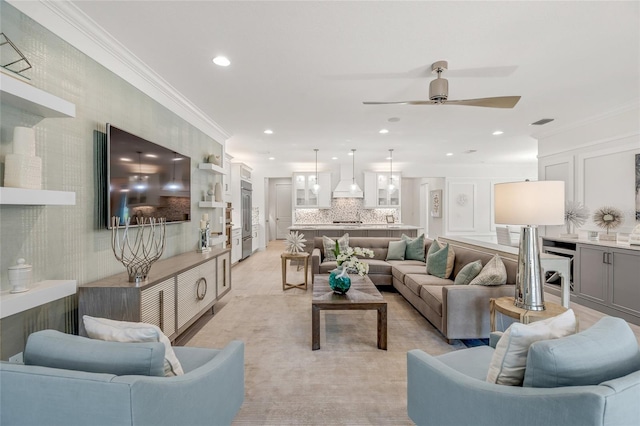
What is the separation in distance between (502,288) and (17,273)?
11.9 feet

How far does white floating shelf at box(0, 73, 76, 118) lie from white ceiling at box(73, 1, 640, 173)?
0.81 metres

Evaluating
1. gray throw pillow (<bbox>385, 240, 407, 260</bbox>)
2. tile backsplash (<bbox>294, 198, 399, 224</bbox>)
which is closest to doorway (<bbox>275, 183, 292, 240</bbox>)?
tile backsplash (<bbox>294, 198, 399, 224</bbox>)

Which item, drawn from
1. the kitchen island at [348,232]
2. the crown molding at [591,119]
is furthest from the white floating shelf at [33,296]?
the crown molding at [591,119]

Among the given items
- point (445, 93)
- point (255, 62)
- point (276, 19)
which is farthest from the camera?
point (255, 62)

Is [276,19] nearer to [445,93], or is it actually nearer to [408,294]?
[445,93]

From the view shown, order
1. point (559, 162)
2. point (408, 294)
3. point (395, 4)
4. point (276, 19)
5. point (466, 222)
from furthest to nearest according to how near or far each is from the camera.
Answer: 1. point (466, 222)
2. point (559, 162)
3. point (408, 294)
4. point (276, 19)
5. point (395, 4)

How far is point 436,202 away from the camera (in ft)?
31.6

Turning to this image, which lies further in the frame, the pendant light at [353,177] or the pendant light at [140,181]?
the pendant light at [353,177]

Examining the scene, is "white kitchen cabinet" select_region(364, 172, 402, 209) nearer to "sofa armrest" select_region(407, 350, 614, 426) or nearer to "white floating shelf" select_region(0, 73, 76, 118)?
"sofa armrest" select_region(407, 350, 614, 426)

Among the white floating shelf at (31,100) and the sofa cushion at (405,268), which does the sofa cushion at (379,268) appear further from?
the white floating shelf at (31,100)

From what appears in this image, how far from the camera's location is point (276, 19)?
210cm

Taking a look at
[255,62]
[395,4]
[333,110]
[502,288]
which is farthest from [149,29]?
[502,288]

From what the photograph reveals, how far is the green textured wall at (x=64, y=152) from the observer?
1709 mm

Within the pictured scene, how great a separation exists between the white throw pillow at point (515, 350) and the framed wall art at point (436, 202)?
8508 millimetres
